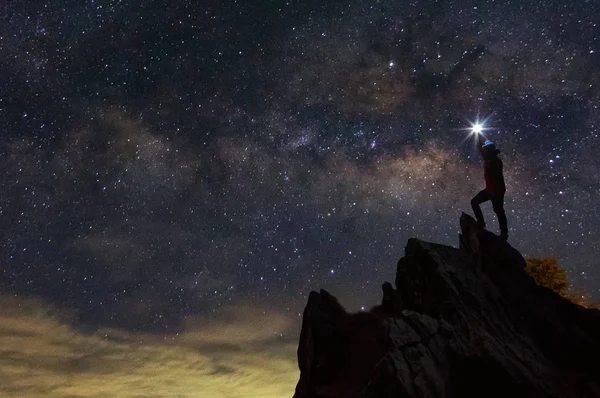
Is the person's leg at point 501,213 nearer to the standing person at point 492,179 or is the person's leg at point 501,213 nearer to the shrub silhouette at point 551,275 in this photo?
the standing person at point 492,179

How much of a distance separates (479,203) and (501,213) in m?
1.14

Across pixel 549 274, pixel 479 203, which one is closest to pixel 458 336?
pixel 479 203

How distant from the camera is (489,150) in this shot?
1780 cm

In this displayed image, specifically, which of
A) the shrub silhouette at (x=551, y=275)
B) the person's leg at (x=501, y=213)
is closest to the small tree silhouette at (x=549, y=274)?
the shrub silhouette at (x=551, y=275)

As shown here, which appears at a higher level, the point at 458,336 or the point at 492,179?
the point at 492,179

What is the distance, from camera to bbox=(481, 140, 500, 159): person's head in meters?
17.8

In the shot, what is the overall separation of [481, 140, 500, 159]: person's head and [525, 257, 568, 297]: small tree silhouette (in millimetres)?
24008

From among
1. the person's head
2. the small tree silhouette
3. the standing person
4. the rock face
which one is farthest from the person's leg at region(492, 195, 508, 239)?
the small tree silhouette

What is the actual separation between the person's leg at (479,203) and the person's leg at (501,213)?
1.34 ft

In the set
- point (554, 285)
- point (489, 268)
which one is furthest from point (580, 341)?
point (554, 285)

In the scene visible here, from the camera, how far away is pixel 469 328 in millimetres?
14219

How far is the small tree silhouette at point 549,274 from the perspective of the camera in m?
35.8

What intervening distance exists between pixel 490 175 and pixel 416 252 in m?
5.09

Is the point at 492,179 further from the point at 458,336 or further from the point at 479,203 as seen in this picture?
the point at 458,336
